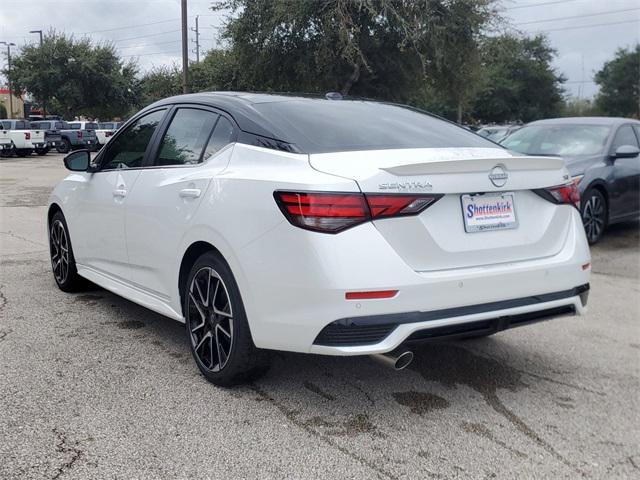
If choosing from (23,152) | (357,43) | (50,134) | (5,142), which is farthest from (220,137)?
(50,134)

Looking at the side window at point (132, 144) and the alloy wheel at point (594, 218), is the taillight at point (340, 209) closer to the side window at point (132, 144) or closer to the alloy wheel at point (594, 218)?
the side window at point (132, 144)

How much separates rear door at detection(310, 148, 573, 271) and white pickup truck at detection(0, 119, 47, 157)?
29976mm

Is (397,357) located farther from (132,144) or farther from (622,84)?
(622,84)

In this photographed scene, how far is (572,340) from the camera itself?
4836 mm

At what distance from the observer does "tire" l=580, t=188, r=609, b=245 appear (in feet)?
27.7

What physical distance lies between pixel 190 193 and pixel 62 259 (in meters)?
2.44

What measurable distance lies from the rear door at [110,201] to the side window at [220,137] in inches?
30.5

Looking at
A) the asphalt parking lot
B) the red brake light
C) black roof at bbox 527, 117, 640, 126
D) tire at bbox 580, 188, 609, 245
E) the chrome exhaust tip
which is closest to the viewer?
the asphalt parking lot

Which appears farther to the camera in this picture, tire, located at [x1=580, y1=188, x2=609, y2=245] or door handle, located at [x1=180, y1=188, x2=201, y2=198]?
tire, located at [x1=580, y1=188, x2=609, y2=245]

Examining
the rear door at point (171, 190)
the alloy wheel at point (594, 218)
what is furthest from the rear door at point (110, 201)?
the alloy wheel at point (594, 218)

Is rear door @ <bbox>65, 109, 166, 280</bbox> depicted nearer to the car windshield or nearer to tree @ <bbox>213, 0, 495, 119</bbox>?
the car windshield

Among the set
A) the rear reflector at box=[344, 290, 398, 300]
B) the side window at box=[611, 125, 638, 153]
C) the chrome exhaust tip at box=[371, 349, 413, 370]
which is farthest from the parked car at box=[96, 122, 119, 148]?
the rear reflector at box=[344, 290, 398, 300]

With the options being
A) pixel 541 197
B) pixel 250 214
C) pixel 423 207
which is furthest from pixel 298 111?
pixel 541 197

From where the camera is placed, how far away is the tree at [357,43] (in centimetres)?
2194
